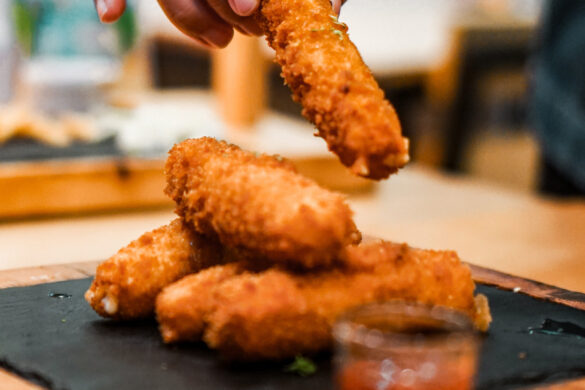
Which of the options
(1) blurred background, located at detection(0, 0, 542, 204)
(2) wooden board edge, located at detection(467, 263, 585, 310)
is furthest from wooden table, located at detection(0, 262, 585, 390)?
(1) blurred background, located at detection(0, 0, 542, 204)

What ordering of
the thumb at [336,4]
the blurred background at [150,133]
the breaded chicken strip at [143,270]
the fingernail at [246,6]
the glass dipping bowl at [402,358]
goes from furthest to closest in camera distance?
the blurred background at [150,133] → the thumb at [336,4] → the fingernail at [246,6] → the breaded chicken strip at [143,270] → the glass dipping bowl at [402,358]

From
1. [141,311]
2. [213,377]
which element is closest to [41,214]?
[141,311]

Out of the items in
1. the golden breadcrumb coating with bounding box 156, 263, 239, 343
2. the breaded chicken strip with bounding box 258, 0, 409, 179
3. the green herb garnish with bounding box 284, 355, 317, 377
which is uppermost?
the breaded chicken strip with bounding box 258, 0, 409, 179

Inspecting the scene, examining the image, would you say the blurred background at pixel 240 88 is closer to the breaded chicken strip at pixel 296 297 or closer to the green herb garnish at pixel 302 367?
the breaded chicken strip at pixel 296 297

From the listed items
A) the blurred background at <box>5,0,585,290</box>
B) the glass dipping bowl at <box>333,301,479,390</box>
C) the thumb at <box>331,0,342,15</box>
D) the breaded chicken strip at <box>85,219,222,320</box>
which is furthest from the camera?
the blurred background at <box>5,0,585,290</box>

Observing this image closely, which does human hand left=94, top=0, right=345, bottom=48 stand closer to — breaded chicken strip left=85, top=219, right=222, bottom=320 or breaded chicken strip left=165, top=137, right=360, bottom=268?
breaded chicken strip left=165, top=137, right=360, bottom=268

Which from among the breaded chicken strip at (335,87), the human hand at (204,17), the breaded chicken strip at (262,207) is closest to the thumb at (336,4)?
the human hand at (204,17)

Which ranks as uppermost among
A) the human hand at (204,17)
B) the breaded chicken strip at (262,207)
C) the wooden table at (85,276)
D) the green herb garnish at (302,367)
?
the human hand at (204,17)
